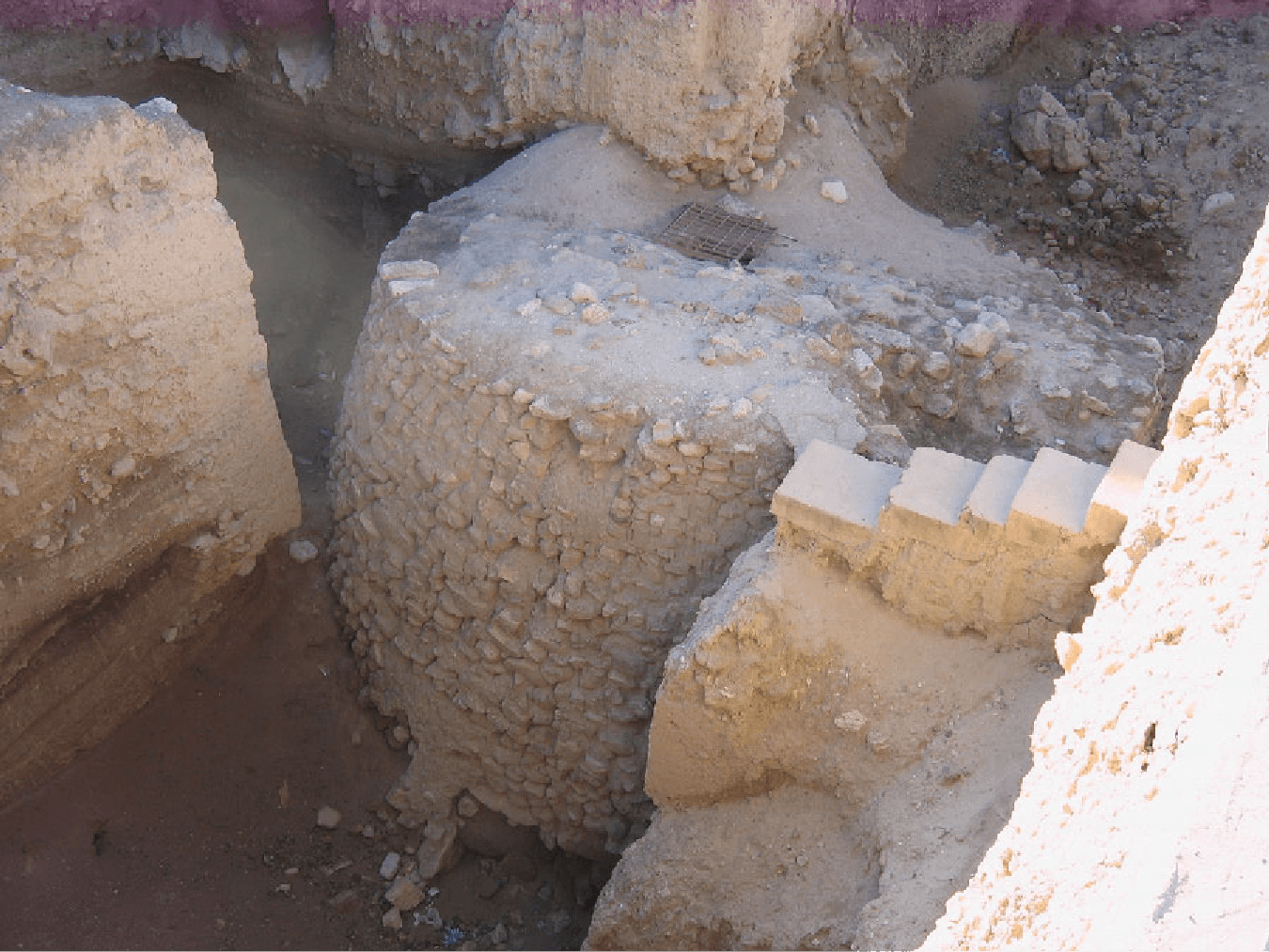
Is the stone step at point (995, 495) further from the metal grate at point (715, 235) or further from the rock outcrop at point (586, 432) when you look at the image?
the metal grate at point (715, 235)

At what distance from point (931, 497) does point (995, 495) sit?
0.19 m

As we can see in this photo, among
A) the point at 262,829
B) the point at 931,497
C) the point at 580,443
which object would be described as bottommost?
the point at 262,829

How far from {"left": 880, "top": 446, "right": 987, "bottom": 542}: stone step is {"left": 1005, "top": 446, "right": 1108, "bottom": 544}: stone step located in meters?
0.17

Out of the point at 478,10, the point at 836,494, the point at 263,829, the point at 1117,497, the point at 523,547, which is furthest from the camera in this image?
the point at 478,10

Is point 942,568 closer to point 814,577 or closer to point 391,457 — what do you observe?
point 814,577

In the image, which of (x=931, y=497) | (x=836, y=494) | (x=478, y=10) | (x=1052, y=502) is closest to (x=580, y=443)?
(x=836, y=494)

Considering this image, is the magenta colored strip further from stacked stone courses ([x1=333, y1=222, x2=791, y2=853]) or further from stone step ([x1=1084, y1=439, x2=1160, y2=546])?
stone step ([x1=1084, y1=439, x2=1160, y2=546])

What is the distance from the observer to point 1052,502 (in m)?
3.78

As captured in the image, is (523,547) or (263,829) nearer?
(523,547)

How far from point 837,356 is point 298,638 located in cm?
269

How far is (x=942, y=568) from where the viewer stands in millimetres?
3936

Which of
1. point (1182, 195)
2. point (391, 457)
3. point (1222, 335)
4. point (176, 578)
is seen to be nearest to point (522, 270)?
point (391, 457)

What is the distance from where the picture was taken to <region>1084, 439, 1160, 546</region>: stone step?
3.64 m

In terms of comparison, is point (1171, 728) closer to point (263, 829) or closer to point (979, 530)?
point (979, 530)
